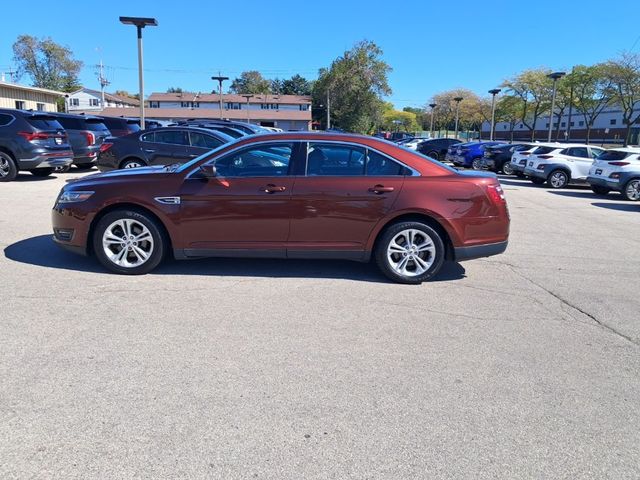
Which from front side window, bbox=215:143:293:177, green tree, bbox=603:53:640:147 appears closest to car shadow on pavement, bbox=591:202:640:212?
front side window, bbox=215:143:293:177

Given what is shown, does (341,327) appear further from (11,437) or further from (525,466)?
(11,437)

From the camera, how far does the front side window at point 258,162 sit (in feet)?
18.5

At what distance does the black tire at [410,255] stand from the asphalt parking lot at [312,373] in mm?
146

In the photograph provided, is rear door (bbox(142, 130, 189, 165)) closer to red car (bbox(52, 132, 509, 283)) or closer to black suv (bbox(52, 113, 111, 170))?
black suv (bbox(52, 113, 111, 170))

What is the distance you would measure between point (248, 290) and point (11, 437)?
2769mm

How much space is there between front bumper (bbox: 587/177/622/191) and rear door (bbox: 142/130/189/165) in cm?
1217

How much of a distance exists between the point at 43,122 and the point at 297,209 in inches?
427

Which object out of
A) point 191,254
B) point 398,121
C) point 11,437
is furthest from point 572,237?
point 398,121

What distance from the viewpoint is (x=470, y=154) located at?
25.3 m

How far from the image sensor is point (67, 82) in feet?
290

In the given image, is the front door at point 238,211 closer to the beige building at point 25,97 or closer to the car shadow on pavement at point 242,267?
the car shadow on pavement at point 242,267

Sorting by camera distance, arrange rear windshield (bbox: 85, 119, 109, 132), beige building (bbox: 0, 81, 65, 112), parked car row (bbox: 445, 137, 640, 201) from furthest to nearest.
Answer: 1. beige building (bbox: 0, 81, 65, 112)
2. rear windshield (bbox: 85, 119, 109, 132)
3. parked car row (bbox: 445, 137, 640, 201)

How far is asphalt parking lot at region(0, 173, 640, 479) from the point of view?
8.83 ft

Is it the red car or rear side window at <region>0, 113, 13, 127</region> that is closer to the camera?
the red car
